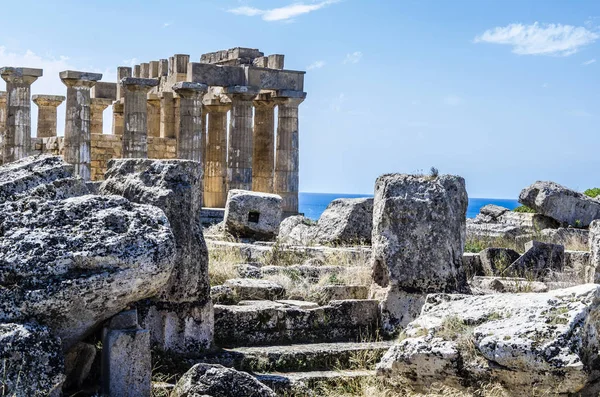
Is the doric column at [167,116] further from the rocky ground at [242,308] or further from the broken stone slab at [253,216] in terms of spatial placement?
the rocky ground at [242,308]

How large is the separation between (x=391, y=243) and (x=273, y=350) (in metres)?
1.93

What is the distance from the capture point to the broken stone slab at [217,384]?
22.3 ft

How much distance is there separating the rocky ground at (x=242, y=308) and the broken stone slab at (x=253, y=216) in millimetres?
4429

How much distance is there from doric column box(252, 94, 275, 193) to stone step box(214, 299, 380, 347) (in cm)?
2340

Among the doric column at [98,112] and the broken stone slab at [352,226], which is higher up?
the doric column at [98,112]

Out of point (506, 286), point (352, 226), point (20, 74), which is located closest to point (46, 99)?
point (20, 74)

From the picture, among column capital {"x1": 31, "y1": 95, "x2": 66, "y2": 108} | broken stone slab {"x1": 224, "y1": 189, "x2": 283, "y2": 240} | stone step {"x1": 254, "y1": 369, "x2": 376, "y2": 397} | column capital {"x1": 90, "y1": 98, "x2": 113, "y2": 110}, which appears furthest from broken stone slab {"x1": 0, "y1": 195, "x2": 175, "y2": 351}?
column capital {"x1": 31, "y1": 95, "x2": 66, "y2": 108}

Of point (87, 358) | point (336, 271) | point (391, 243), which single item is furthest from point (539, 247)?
point (87, 358)

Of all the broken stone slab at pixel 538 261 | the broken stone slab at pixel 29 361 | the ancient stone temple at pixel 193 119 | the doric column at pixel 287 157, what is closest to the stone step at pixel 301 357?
the broken stone slab at pixel 29 361

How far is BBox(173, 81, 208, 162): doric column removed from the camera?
99.0ft

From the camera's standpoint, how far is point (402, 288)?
32.8 ft

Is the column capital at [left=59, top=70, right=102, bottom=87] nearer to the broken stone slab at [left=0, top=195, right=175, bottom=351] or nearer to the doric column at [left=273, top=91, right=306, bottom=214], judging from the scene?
the doric column at [left=273, top=91, right=306, bottom=214]

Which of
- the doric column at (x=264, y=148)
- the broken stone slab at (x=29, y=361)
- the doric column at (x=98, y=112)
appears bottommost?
the broken stone slab at (x=29, y=361)

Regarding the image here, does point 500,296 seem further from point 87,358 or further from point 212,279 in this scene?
point 212,279
